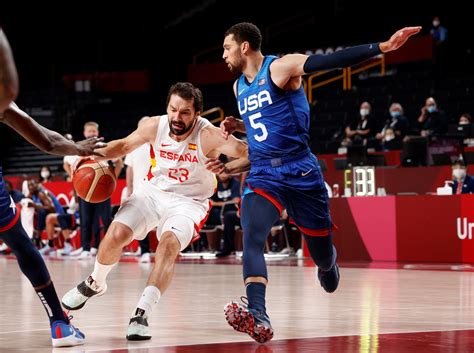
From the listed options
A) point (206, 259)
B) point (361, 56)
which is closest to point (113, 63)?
point (206, 259)

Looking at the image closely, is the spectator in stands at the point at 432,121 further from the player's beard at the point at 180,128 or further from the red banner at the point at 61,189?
the player's beard at the point at 180,128

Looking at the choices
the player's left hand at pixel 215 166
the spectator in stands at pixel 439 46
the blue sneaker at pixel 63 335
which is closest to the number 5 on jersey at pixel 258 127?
the player's left hand at pixel 215 166

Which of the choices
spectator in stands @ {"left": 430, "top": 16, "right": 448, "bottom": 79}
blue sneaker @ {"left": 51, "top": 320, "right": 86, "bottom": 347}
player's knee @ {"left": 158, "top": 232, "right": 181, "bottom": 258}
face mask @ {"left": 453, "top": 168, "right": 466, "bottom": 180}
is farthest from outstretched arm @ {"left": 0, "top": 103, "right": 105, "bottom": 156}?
spectator in stands @ {"left": 430, "top": 16, "right": 448, "bottom": 79}

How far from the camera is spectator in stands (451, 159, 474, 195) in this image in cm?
1430

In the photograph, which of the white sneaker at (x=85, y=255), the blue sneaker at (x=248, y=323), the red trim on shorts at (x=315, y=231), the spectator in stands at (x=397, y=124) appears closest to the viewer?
the blue sneaker at (x=248, y=323)

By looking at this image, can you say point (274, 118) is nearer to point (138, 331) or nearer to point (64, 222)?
point (138, 331)

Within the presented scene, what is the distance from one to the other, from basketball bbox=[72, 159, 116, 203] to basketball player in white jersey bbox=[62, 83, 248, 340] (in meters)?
0.27

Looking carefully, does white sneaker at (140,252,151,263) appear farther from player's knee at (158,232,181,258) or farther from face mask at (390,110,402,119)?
player's knee at (158,232,181,258)

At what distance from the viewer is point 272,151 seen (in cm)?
632

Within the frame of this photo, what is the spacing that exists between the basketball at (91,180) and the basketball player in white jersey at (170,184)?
0.90ft

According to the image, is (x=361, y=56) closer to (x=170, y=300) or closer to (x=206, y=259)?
(x=170, y=300)

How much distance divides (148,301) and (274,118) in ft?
4.66

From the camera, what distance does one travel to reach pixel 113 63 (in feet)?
119

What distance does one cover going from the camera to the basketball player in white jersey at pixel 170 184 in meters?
6.59
